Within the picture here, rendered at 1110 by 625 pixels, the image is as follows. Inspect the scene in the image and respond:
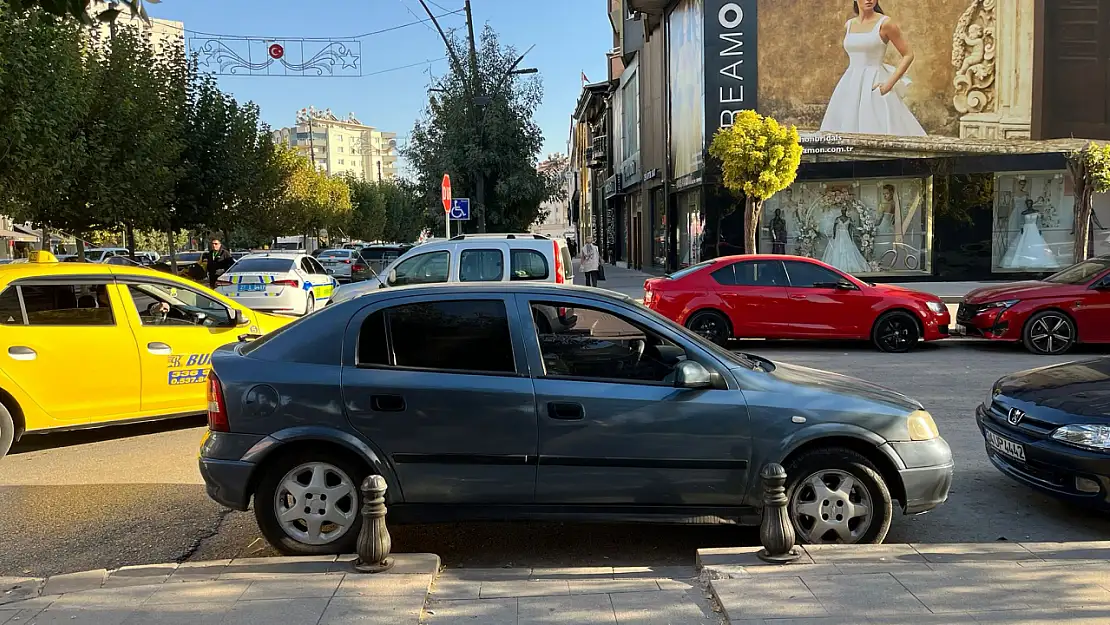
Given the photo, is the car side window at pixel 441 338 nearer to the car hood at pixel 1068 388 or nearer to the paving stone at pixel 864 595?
the paving stone at pixel 864 595

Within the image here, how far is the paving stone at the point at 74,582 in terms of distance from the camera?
394 cm

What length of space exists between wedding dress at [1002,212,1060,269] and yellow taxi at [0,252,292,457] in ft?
75.7

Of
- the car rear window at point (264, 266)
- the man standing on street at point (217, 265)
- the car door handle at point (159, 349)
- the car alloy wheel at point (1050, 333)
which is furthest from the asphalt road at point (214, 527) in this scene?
the man standing on street at point (217, 265)

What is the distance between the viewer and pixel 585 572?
4.20 metres

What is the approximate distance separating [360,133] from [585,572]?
190736 millimetres

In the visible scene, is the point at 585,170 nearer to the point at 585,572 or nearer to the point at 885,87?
the point at 885,87

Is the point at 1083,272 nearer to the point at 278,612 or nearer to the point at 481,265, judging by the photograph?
the point at 481,265

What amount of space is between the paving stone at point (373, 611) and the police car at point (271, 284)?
13246 mm

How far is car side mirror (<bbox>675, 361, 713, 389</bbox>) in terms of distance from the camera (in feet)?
14.2

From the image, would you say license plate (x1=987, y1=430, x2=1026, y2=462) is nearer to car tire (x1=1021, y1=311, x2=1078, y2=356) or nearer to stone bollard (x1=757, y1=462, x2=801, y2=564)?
stone bollard (x1=757, y1=462, x2=801, y2=564)

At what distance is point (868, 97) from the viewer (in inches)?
907

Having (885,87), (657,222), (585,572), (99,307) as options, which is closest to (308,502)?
(585,572)

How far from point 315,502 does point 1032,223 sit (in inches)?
973

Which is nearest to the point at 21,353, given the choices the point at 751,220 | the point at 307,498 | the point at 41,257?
the point at 41,257
